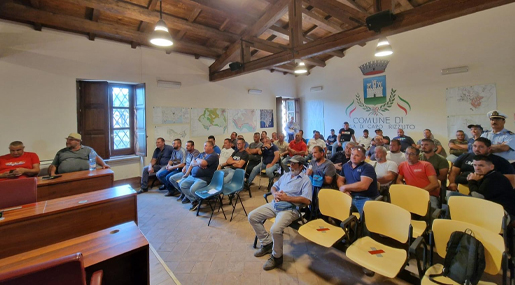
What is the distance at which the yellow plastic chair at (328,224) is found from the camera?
6.99 ft

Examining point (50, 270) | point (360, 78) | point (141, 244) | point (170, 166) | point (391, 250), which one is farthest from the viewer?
point (360, 78)

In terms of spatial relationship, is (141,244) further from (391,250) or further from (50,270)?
(391,250)

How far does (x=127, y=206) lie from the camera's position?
2438 mm

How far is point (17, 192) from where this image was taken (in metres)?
2.22

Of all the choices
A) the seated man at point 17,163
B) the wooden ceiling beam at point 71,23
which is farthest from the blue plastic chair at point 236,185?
the wooden ceiling beam at point 71,23

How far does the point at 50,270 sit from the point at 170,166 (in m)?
4.07

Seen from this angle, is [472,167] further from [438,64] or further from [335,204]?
[438,64]

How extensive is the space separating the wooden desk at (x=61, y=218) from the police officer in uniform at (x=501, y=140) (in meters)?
5.01

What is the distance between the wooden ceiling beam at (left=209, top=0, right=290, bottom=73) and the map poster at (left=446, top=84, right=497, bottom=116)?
4.96 metres

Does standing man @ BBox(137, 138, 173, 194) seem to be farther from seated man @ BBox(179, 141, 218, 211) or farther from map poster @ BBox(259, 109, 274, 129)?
map poster @ BBox(259, 109, 274, 129)

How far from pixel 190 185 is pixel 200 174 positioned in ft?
1.03

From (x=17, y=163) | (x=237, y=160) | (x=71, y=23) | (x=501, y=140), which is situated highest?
(x=71, y=23)

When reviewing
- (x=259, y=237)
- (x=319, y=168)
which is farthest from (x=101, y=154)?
(x=319, y=168)

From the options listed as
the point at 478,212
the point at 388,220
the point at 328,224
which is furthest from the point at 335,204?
the point at 478,212
